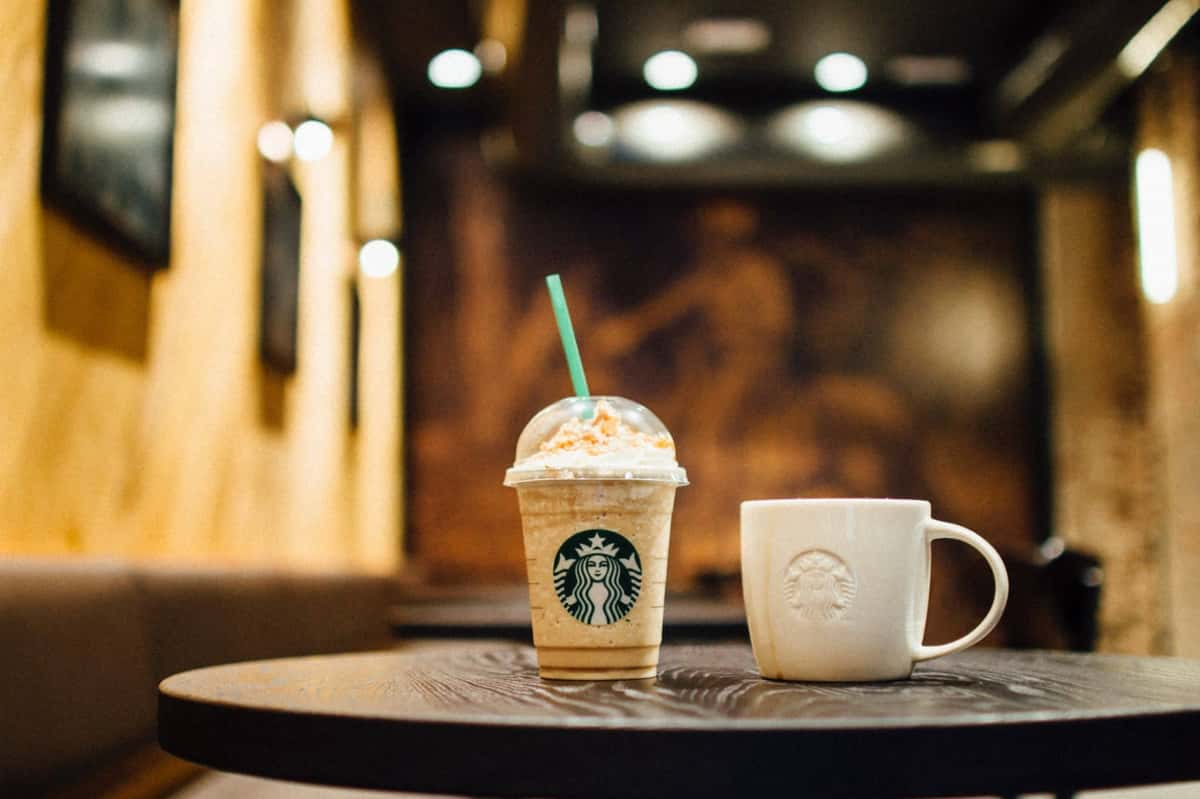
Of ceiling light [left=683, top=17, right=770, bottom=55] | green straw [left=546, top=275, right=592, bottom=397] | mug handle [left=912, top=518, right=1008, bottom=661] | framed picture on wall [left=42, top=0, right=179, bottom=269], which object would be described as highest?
ceiling light [left=683, top=17, right=770, bottom=55]

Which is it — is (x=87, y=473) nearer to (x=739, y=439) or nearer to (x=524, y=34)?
(x=524, y=34)

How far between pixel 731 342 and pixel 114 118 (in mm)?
4763

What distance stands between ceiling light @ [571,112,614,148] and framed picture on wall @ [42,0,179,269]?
11.5 feet

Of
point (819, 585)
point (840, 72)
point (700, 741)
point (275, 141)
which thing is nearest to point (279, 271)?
point (275, 141)

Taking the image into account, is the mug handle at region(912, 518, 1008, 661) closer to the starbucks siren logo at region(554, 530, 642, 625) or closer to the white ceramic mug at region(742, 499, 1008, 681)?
the white ceramic mug at region(742, 499, 1008, 681)

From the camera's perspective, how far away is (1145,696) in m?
0.76

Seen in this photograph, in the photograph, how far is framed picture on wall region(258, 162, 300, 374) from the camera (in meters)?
3.50

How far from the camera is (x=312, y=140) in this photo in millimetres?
4352

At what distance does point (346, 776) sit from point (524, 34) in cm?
422

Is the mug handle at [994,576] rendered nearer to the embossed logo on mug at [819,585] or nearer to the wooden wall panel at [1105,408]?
the embossed logo on mug at [819,585]

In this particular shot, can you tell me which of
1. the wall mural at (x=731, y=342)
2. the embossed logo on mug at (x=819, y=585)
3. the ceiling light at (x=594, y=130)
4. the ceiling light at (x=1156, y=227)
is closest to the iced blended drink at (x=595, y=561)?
the embossed logo on mug at (x=819, y=585)

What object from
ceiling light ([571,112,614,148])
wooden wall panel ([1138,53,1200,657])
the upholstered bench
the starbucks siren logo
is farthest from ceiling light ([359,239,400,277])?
the starbucks siren logo

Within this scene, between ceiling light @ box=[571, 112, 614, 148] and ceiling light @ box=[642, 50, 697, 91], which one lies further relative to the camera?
ceiling light @ box=[642, 50, 697, 91]

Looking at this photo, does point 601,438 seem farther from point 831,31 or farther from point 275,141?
point 831,31
